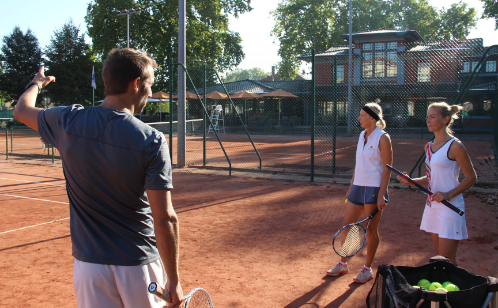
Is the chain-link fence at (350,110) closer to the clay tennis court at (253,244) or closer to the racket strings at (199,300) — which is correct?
the clay tennis court at (253,244)

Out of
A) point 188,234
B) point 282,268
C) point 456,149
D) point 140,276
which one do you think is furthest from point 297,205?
point 140,276

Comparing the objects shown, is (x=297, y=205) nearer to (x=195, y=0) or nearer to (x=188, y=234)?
(x=188, y=234)

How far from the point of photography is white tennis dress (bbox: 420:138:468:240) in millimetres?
3518

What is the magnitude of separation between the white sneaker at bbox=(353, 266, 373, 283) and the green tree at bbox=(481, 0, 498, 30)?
37.8 m

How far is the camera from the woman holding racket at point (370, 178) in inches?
166

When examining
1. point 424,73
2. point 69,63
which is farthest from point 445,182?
point 69,63

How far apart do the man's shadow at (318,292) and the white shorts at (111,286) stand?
209 centimetres

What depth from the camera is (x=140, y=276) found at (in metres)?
1.99

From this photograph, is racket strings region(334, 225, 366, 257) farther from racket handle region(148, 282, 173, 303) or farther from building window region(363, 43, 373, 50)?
building window region(363, 43, 373, 50)

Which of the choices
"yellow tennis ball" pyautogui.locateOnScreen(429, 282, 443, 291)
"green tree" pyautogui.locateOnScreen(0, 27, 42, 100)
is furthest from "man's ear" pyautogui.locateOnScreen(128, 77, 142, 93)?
"green tree" pyautogui.locateOnScreen(0, 27, 42, 100)

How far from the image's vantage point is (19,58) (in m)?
44.4

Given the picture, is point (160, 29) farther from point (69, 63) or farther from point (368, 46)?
point (368, 46)

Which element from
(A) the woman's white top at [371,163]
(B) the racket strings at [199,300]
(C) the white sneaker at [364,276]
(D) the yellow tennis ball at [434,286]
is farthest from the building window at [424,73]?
(B) the racket strings at [199,300]

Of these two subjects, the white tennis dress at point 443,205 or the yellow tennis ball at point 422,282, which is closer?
the yellow tennis ball at point 422,282
